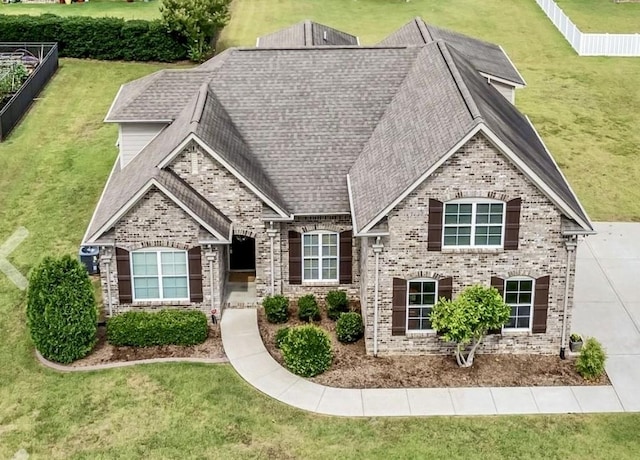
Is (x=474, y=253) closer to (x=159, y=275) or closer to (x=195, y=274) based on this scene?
(x=195, y=274)

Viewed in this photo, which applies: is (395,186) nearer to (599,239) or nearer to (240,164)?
(240,164)

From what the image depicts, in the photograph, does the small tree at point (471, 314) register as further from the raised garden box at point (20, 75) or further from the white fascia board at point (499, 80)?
the raised garden box at point (20, 75)

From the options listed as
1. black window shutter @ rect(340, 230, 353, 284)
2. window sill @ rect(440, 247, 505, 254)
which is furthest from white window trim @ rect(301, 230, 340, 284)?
window sill @ rect(440, 247, 505, 254)

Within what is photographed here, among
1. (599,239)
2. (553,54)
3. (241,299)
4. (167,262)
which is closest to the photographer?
(167,262)

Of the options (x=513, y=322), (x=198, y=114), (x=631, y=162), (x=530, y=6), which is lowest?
(x=513, y=322)

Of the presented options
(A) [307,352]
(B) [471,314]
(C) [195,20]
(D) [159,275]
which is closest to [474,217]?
(B) [471,314]

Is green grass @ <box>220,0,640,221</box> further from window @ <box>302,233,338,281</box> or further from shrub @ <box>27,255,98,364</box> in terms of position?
shrub @ <box>27,255,98,364</box>

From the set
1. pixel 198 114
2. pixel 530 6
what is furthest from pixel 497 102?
pixel 530 6
